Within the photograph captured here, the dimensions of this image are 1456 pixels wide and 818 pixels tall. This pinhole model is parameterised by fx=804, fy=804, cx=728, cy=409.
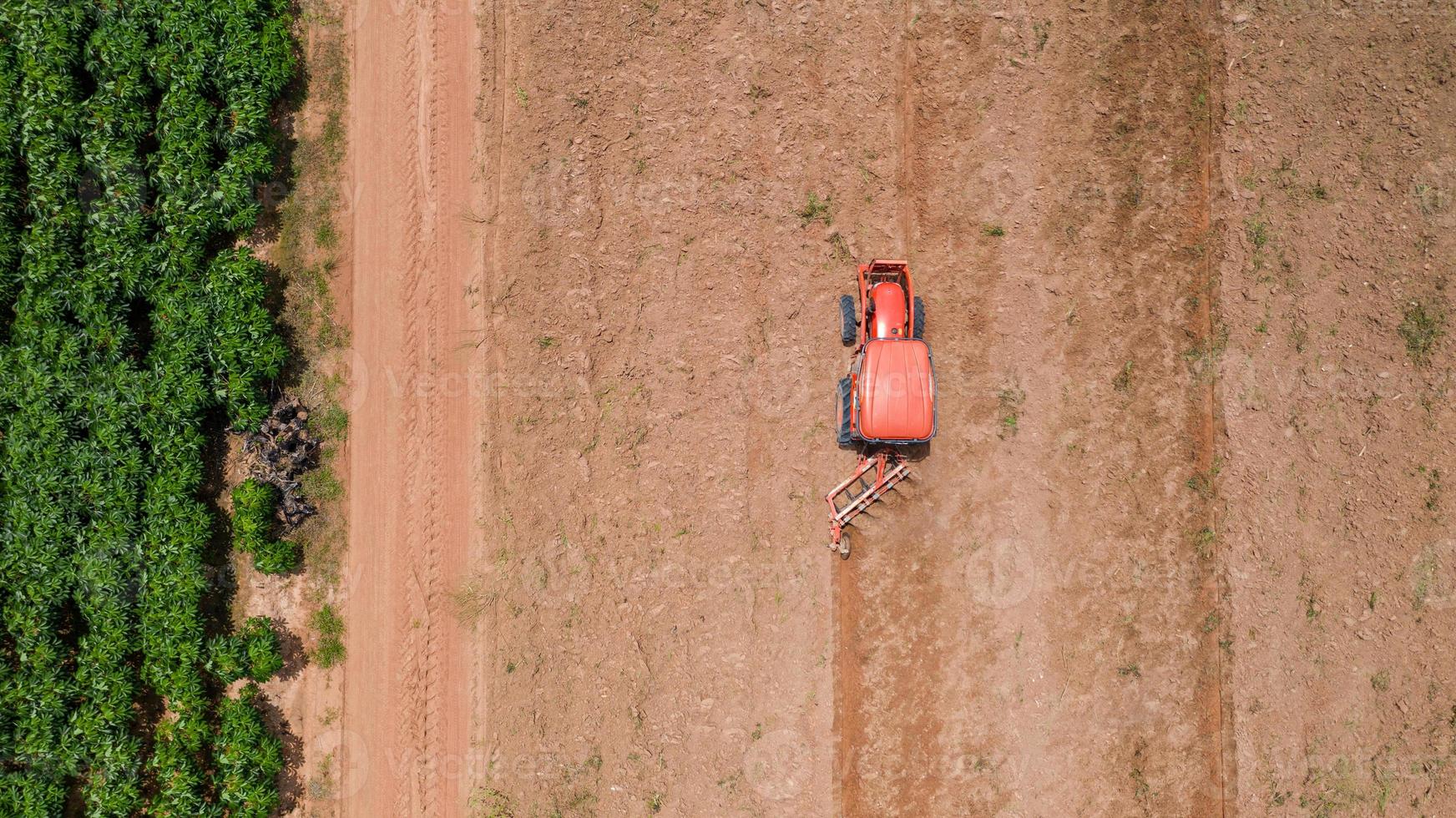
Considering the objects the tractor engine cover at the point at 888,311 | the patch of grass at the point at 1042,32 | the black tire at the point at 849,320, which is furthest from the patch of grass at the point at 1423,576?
the patch of grass at the point at 1042,32

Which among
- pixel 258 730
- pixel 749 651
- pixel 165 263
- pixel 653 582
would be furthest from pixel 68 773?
pixel 749 651

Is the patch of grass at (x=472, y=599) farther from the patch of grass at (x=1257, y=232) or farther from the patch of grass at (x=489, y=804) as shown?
the patch of grass at (x=1257, y=232)

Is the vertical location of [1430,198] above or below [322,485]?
above

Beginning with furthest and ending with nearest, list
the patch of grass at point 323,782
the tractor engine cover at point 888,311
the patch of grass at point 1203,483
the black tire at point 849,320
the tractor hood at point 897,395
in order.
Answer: the patch of grass at point 323,782, the patch of grass at point 1203,483, the black tire at point 849,320, the tractor engine cover at point 888,311, the tractor hood at point 897,395

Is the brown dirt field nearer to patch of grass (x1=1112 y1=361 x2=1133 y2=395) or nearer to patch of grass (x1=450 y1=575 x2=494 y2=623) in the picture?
patch of grass (x1=1112 y1=361 x2=1133 y2=395)

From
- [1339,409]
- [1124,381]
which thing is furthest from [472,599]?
[1339,409]

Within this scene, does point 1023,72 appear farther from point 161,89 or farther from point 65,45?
point 65,45

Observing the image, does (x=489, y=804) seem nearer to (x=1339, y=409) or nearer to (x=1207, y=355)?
(x=1207, y=355)
